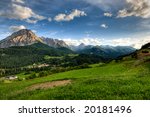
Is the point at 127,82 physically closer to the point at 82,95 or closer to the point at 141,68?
the point at 82,95

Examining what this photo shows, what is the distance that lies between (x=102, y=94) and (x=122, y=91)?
2404 mm

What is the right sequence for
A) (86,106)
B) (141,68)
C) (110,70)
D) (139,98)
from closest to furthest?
1. (86,106)
2. (139,98)
3. (141,68)
4. (110,70)

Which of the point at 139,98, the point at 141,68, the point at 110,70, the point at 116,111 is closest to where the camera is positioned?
the point at 116,111

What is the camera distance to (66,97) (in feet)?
94.1

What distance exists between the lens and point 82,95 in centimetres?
2873

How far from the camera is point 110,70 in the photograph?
66.1 meters

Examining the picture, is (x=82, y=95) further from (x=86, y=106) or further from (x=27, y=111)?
(x=27, y=111)

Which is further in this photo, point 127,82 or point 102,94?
point 127,82

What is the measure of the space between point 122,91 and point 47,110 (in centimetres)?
1112

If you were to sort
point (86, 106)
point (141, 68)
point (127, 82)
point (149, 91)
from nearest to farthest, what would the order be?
point (86, 106) < point (149, 91) < point (127, 82) < point (141, 68)

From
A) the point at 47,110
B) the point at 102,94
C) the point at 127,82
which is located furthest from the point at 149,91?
the point at 47,110

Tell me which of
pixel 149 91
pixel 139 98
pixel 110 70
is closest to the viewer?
pixel 139 98

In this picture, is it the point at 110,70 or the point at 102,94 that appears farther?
the point at 110,70

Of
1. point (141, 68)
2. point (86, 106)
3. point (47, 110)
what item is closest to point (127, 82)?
point (86, 106)
